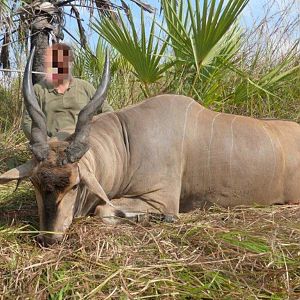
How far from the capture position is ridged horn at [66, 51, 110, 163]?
3342 millimetres

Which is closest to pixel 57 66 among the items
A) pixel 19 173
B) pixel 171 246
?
pixel 19 173

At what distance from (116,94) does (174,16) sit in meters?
2.17

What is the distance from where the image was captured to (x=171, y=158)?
4094mm

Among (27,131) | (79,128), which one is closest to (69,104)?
(27,131)

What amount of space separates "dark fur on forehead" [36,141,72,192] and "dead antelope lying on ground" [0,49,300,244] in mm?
99

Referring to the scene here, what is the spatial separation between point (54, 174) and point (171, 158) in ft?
3.68

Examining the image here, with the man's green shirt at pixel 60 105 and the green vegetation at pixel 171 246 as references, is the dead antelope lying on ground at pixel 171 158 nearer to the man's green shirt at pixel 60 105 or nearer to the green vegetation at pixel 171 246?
the green vegetation at pixel 171 246

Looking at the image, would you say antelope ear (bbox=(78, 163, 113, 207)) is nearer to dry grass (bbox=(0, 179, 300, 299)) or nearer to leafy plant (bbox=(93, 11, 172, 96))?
dry grass (bbox=(0, 179, 300, 299))

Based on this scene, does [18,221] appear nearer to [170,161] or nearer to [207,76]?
[170,161]

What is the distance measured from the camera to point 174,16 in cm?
517

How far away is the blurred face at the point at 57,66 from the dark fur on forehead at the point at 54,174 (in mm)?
1699

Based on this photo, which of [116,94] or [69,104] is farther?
[116,94]

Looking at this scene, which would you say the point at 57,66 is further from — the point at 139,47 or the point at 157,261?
the point at 157,261

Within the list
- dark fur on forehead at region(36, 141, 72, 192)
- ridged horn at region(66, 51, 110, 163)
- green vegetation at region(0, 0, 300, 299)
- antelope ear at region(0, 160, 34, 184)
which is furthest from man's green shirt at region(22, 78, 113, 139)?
dark fur on forehead at region(36, 141, 72, 192)
